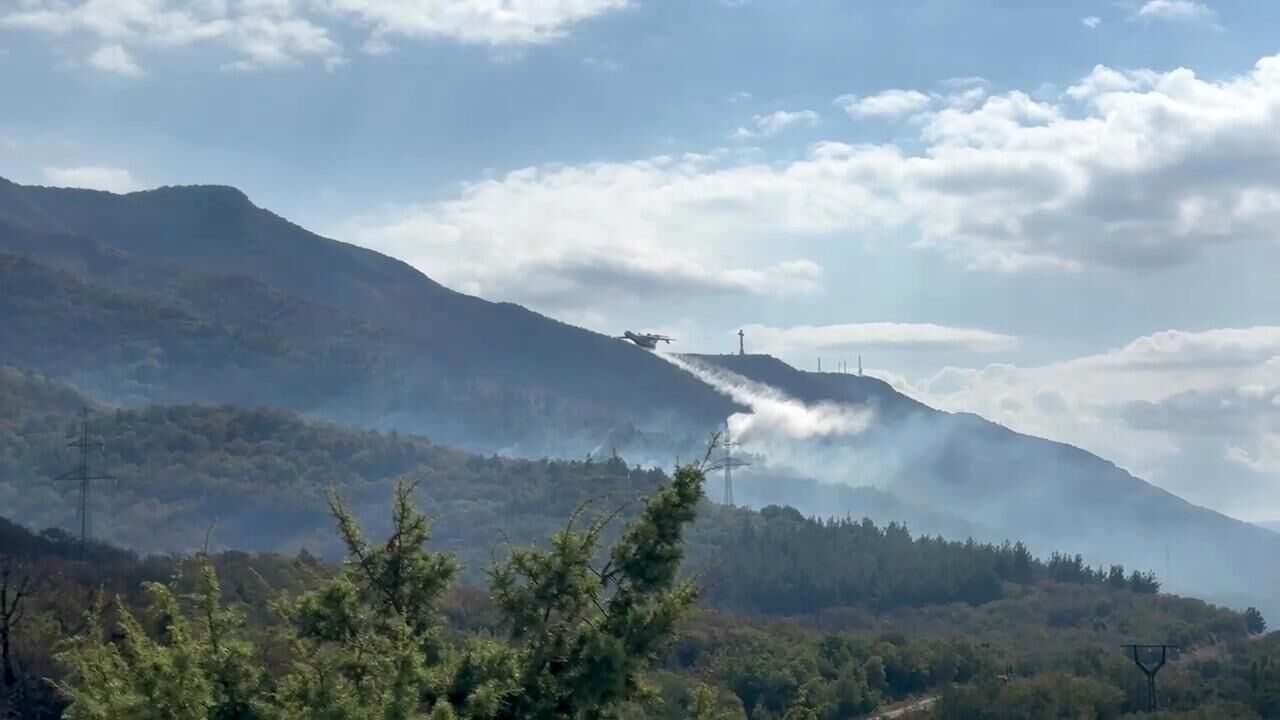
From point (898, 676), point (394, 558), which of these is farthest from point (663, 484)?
point (898, 676)

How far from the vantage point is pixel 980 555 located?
200 meters

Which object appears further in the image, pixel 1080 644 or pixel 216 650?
pixel 1080 644

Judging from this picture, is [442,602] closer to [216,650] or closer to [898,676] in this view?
[216,650]

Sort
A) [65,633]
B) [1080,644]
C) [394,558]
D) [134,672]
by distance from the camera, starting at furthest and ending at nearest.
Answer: [1080,644], [65,633], [394,558], [134,672]

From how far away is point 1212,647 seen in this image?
144875mm

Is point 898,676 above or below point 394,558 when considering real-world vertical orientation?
below

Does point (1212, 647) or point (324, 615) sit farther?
point (1212, 647)

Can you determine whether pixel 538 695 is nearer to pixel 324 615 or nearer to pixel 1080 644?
pixel 324 615

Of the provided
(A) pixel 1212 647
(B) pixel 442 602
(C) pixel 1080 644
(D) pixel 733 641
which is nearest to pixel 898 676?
(D) pixel 733 641

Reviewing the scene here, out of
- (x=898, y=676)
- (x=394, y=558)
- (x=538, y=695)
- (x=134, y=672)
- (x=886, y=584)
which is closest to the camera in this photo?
(x=134, y=672)

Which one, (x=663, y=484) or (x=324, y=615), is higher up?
(x=663, y=484)

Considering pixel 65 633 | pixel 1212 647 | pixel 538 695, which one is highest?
pixel 538 695

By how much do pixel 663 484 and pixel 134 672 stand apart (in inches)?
268

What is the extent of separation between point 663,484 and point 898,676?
3975 inches
